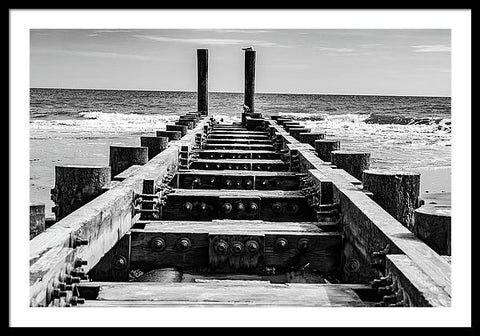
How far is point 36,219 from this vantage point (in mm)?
3371

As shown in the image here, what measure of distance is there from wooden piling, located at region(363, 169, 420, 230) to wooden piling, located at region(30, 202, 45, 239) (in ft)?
8.09

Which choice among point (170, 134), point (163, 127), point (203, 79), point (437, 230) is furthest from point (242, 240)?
point (163, 127)

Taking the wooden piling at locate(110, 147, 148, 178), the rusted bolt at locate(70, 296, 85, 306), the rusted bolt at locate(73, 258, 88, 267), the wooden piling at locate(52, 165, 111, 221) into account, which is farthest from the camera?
the wooden piling at locate(110, 147, 148, 178)

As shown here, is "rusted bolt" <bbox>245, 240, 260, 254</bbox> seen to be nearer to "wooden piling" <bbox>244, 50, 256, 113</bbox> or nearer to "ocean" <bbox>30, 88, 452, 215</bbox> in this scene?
"ocean" <bbox>30, 88, 452, 215</bbox>

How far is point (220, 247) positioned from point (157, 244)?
1.49 feet

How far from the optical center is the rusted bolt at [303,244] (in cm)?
454

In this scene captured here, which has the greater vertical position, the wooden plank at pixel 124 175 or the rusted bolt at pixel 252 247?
the wooden plank at pixel 124 175

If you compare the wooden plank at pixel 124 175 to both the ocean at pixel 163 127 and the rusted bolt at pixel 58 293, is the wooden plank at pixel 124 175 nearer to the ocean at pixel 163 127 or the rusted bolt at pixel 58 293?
the rusted bolt at pixel 58 293

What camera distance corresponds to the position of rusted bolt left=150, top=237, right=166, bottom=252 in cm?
450

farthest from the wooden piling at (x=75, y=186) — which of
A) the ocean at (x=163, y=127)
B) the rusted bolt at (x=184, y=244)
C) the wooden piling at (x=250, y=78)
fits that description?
the wooden piling at (x=250, y=78)

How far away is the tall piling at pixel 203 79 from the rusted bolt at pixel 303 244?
15.5m

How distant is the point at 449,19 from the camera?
2.72m

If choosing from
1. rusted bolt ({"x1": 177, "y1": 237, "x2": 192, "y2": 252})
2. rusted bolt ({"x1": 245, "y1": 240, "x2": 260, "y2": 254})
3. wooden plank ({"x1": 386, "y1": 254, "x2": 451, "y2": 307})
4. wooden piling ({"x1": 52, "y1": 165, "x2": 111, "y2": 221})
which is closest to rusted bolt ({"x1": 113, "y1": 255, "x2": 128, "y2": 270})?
rusted bolt ({"x1": 177, "y1": 237, "x2": 192, "y2": 252})
